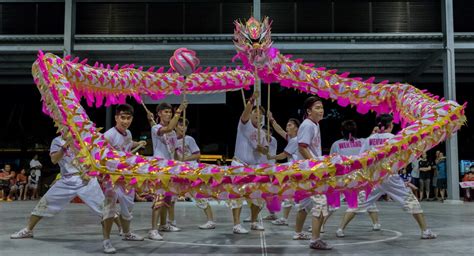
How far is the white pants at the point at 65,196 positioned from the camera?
6418mm

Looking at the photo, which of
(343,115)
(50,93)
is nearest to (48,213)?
(50,93)

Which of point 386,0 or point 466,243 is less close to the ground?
point 386,0

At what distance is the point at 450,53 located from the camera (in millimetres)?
15148

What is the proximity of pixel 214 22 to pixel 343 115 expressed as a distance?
23.4ft

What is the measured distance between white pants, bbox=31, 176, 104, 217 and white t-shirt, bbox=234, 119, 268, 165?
83.2 inches

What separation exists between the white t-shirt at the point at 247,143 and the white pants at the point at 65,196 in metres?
2.11

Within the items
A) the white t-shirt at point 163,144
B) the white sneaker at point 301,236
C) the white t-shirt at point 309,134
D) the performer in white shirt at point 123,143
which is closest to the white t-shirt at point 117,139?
the performer in white shirt at point 123,143

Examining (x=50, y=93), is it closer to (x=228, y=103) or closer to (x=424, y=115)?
(x=424, y=115)

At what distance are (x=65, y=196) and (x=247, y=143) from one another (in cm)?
265

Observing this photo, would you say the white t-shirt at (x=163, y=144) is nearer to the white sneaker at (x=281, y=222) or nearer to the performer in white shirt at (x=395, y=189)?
the white sneaker at (x=281, y=222)

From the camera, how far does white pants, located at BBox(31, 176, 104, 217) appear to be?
6.42m

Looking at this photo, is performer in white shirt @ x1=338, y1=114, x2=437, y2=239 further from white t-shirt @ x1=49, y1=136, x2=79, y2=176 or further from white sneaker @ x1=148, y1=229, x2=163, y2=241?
white t-shirt @ x1=49, y1=136, x2=79, y2=176

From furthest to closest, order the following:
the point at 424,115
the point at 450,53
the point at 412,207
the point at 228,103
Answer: the point at 228,103 → the point at 450,53 → the point at 412,207 → the point at 424,115

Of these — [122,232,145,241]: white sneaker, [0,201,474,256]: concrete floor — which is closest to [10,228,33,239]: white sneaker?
[0,201,474,256]: concrete floor
